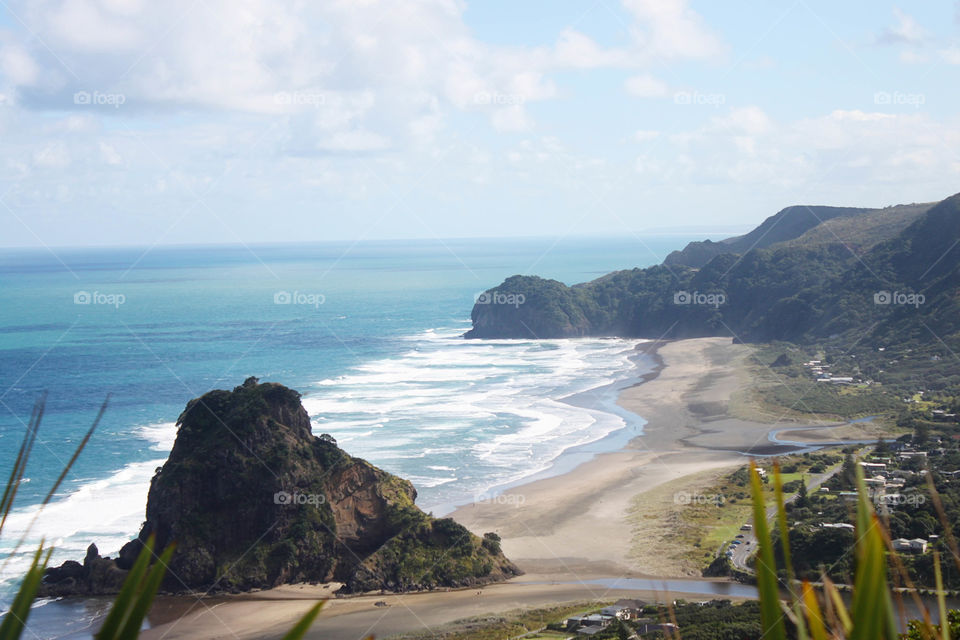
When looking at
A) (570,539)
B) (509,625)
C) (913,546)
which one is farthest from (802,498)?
(509,625)

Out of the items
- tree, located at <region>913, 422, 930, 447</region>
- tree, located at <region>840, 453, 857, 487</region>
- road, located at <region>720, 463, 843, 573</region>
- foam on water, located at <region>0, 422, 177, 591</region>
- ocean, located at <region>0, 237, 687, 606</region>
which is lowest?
road, located at <region>720, 463, 843, 573</region>

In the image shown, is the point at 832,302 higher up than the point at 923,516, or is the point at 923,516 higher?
the point at 832,302

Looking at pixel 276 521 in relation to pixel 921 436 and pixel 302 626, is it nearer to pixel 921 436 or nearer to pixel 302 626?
pixel 302 626

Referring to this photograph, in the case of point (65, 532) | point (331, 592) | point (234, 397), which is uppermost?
point (234, 397)

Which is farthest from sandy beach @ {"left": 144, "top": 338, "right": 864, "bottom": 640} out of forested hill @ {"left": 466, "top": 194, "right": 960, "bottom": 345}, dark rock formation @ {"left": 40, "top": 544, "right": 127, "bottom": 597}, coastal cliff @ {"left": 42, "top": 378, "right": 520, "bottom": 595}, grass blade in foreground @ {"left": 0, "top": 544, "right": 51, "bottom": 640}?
forested hill @ {"left": 466, "top": 194, "right": 960, "bottom": 345}

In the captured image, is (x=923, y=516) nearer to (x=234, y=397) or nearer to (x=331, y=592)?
(x=331, y=592)

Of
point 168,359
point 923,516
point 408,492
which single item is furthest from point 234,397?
point 168,359

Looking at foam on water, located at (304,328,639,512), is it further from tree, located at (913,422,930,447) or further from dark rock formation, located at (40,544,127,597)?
tree, located at (913,422,930,447)
